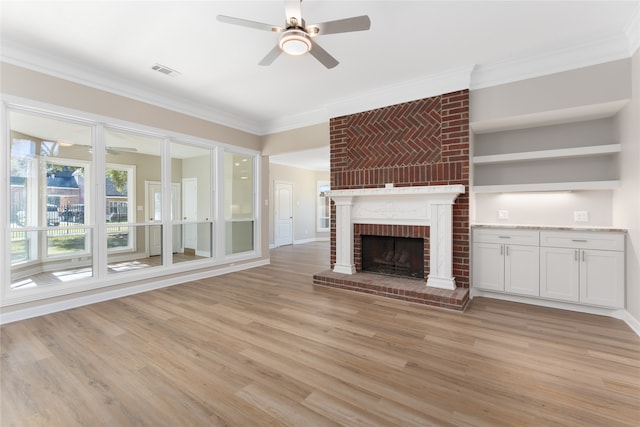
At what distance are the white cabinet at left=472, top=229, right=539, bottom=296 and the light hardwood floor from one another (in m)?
0.27

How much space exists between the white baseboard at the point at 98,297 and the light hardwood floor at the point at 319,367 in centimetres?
17

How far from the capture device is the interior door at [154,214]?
4.41 metres

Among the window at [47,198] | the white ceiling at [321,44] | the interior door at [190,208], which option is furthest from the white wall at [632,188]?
the window at [47,198]

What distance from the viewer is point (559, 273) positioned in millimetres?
3285

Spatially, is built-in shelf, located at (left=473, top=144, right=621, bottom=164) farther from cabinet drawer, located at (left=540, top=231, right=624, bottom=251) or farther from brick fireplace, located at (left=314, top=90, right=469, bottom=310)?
cabinet drawer, located at (left=540, top=231, right=624, bottom=251)

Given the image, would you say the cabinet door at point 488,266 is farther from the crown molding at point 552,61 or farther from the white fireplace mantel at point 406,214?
the crown molding at point 552,61

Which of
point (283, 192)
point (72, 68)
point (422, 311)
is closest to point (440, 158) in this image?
point (422, 311)

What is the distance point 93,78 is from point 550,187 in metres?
5.86

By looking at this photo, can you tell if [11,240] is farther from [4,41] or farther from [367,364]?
[367,364]

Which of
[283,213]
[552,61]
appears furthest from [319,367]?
[283,213]

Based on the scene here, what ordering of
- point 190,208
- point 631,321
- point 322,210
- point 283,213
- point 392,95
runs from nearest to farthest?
point 631,321 → point 392,95 → point 190,208 → point 283,213 → point 322,210

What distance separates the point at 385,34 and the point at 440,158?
175cm

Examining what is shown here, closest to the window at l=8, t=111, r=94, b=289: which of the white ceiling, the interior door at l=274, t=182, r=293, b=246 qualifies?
the white ceiling

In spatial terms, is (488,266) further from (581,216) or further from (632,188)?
(632,188)
